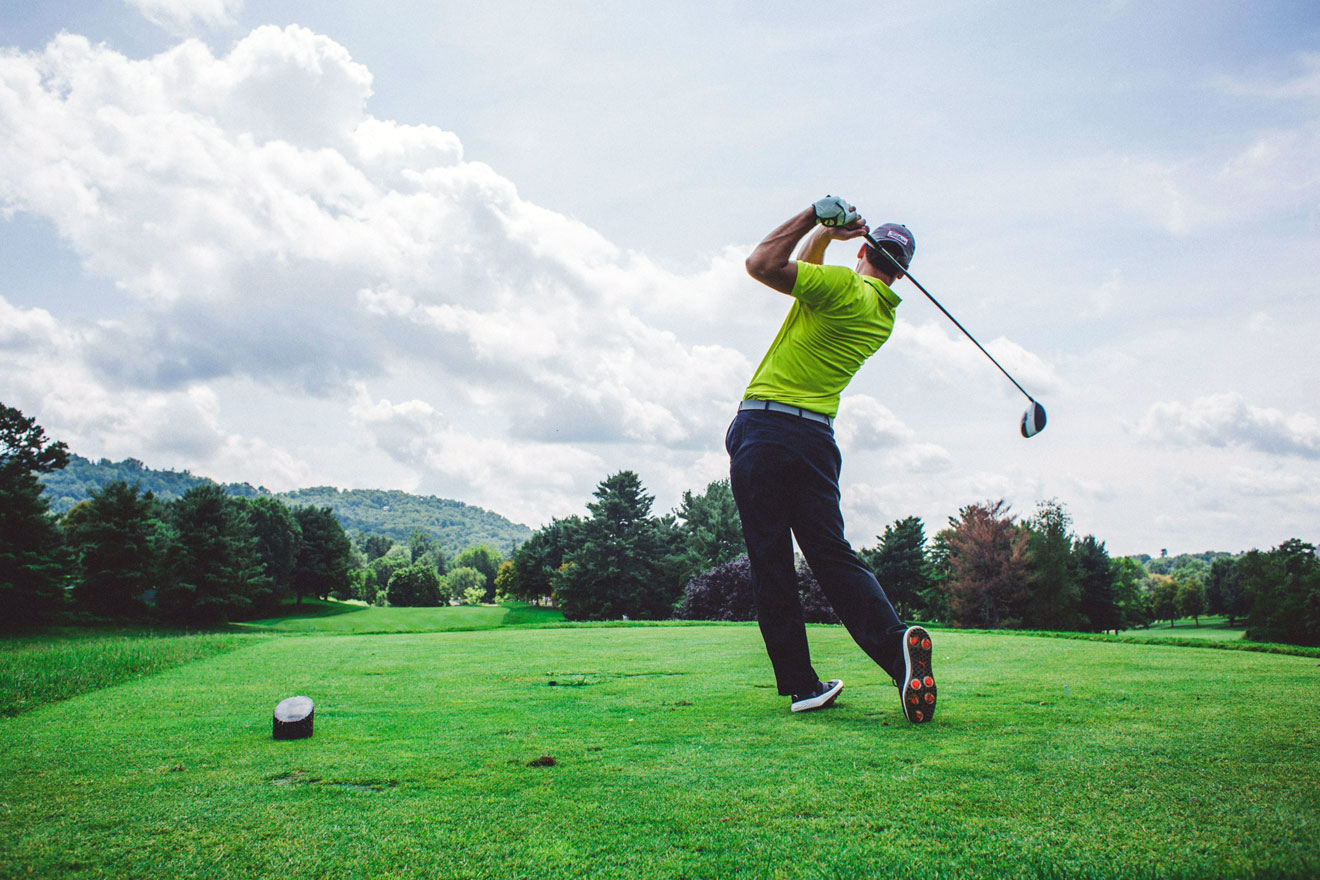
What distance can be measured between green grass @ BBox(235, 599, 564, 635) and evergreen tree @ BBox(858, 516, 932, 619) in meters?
22.6

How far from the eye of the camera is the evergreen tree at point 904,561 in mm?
48000

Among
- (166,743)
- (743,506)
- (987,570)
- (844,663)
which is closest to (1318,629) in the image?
(987,570)

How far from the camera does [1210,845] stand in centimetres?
169

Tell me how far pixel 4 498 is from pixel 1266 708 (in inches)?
1436

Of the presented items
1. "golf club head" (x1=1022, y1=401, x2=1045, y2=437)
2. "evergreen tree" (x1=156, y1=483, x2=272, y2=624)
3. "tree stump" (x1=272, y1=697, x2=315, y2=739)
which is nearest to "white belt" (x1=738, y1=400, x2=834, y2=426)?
"golf club head" (x1=1022, y1=401, x2=1045, y2=437)

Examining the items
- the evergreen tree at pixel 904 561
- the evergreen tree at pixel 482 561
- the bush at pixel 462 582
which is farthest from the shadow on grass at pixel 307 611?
the evergreen tree at pixel 482 561

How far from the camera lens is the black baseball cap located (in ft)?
13.7

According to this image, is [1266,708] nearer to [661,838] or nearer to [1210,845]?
[1210,845]

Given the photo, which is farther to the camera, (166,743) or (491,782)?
(166,743)

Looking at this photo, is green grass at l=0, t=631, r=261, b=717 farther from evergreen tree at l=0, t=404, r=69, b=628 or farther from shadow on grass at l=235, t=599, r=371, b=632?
shadow on grass at l=235, t=599, r=371, b=632

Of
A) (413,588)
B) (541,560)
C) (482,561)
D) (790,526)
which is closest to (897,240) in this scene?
(790,526)

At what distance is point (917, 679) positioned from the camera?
3.29 meters

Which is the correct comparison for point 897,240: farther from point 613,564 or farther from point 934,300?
point 613,564

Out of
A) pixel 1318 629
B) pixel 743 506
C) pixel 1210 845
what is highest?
pixel 743 506
